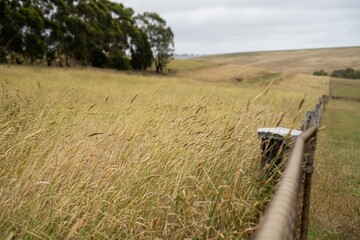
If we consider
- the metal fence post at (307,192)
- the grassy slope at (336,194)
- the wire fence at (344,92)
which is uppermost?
the metal fence post at (307,192)

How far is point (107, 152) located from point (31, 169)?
0.74 m

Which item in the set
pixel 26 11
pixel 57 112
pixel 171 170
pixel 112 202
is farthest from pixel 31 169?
pixel 26 11

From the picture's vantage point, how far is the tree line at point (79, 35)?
109 feet

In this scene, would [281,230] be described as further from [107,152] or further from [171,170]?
[107,152]

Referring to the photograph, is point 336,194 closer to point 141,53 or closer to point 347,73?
point 141,53

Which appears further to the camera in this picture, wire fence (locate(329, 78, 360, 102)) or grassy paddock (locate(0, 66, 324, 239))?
wire fence (locate(329, 78, 360, 102))

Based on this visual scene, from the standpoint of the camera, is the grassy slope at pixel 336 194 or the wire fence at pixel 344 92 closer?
the grassy slope at pixel 336 194

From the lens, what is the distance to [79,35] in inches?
1570

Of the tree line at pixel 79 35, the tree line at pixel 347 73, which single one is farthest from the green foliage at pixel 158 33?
the tree line at pixel 347 73

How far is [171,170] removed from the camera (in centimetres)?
293

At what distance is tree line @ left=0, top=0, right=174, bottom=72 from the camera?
109ft

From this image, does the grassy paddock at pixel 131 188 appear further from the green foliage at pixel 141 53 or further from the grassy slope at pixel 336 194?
the green foliage at pixel 141 53

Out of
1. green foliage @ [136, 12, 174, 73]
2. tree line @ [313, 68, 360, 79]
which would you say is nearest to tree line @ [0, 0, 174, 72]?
green foliage @ [136, 12, 174, 73]

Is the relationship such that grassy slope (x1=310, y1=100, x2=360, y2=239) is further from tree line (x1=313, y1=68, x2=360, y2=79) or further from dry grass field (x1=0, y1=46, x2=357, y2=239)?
tree line (x1=313, y1=68, x2=360, y2=79)
